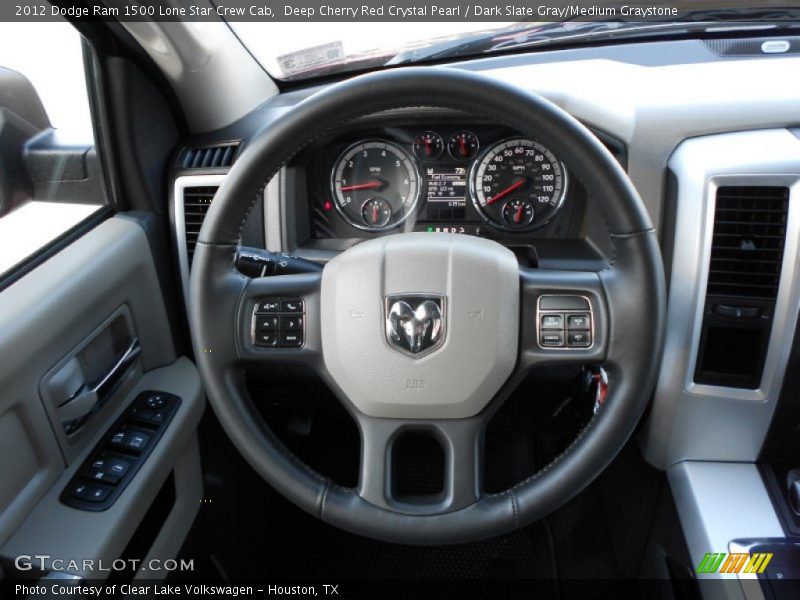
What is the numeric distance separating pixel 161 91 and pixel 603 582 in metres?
1.62

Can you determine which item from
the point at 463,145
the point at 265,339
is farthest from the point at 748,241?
the point at 265,339

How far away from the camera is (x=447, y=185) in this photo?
1.61 metres

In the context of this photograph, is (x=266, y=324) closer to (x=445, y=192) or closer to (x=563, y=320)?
(x=563, y=320)

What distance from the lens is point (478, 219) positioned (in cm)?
162

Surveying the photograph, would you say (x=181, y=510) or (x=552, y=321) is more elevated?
(x=552, y=321)

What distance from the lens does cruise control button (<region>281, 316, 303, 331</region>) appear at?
1.14 metres

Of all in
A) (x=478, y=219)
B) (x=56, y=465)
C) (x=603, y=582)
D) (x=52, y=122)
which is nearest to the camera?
(x=56, y=465)

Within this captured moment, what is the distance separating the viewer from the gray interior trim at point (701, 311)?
1.25 metres

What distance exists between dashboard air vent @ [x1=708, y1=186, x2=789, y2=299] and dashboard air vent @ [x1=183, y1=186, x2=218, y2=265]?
3.54 feet

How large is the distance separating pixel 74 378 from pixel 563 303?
0.93 metres

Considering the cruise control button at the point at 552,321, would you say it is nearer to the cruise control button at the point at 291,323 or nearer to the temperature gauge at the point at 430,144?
the cruise control button at the point at 291,323

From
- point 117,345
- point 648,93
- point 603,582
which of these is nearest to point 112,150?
point 117,345

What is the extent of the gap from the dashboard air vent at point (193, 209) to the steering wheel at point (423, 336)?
542 millimetres

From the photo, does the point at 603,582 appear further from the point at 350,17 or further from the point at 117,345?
the point at 350,17
